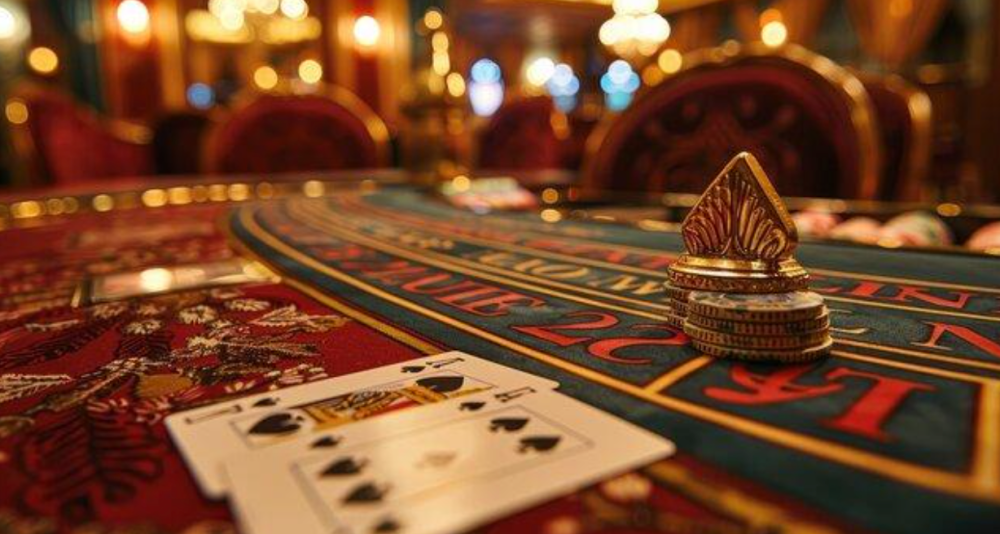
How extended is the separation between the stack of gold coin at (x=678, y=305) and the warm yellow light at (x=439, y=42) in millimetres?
2480

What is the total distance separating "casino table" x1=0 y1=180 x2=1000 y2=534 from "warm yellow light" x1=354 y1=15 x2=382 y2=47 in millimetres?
11752

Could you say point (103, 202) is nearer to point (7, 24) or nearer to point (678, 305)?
point (678, 305)

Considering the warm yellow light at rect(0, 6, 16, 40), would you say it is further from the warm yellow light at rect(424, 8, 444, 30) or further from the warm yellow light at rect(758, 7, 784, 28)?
the warm yellow light at rect(758, 7, 784, 28)

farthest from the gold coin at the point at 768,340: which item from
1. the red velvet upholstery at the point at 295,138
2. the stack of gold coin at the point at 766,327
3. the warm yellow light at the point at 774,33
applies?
the warm yellow light at the point at 774,33

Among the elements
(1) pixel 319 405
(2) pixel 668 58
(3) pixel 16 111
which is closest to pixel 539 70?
(2) pixel 668 58

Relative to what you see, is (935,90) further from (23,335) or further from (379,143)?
(23,335)

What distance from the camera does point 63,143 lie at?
3.64 m

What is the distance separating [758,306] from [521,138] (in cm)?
423

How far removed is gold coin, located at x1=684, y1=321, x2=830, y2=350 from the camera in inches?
27.1

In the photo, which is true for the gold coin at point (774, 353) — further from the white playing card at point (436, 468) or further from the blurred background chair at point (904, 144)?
the blurred background chair at point (904, 144)

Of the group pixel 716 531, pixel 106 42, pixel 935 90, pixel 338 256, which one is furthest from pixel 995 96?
pixel 106 42

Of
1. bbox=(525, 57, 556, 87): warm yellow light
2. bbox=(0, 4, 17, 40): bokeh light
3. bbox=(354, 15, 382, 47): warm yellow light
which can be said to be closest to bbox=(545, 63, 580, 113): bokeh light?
bbox=(525, 57, 556, 87): warm yellow light

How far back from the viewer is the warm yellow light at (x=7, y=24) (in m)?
11.9

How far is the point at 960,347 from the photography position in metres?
0.75
